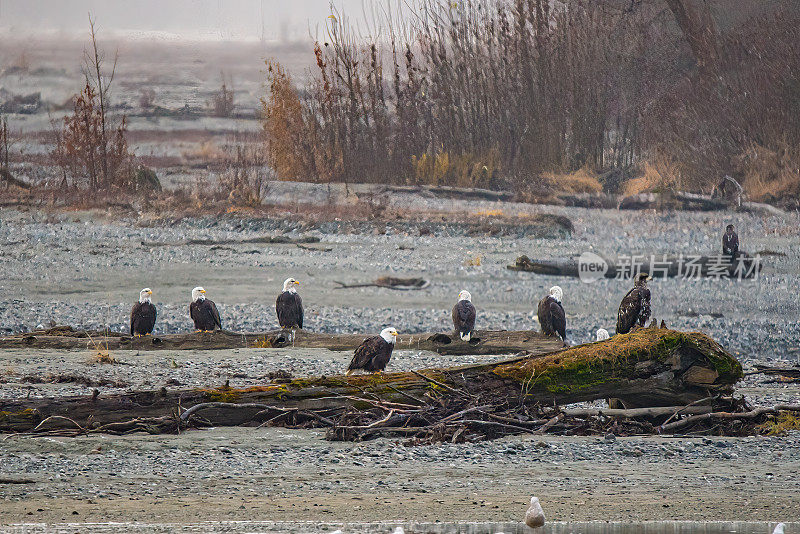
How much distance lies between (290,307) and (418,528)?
5.95m

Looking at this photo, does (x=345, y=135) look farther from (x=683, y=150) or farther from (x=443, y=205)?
(x=683, y=150)

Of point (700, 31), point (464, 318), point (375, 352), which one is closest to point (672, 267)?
point (464, 318)

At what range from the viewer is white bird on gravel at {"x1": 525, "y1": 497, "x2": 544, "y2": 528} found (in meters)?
4.41

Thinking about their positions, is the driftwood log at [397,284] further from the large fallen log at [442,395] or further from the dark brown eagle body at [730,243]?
the large fallen log at [442,395]

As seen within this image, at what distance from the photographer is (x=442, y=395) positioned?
6332mm

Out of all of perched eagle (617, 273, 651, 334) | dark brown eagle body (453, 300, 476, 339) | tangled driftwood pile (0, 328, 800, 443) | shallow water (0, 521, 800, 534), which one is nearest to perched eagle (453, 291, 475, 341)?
dark brown eagle body (453, 300, 476, 339)

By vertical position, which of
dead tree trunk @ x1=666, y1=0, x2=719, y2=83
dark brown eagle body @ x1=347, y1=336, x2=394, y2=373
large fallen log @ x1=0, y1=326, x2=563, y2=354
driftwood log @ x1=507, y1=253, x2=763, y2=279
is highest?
dead tree trunk @ x1=666, y1=0, x2=719, y2=83

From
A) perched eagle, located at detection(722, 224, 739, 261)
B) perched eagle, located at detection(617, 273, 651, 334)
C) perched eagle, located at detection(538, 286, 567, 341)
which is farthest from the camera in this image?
perched eagle, located at detection(722, 224, 739, 261)

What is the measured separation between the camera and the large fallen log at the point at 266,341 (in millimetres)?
9219

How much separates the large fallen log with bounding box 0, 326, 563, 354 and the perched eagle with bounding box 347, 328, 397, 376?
1.63m

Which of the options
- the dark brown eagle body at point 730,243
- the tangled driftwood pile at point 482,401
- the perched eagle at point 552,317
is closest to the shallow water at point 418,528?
the tangled driftwood pile at point 482,401

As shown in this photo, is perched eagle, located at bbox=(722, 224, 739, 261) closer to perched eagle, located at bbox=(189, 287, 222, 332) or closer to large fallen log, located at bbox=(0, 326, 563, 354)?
large fallen log, located at bbox=(0, 326, 563, 354)

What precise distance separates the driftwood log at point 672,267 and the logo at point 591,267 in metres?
0.05

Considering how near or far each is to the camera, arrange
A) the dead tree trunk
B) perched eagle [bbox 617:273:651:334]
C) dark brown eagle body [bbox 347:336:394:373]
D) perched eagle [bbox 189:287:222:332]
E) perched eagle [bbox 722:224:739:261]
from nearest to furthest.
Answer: dark brown eagle body [bbox 347:336:394:373] < perched eagle [bbox 617:273:651:334] < perched eagle [bbox 189:287:222:332] < perched eagle [bbox 722:224:739:261] < the dead tree trunk
